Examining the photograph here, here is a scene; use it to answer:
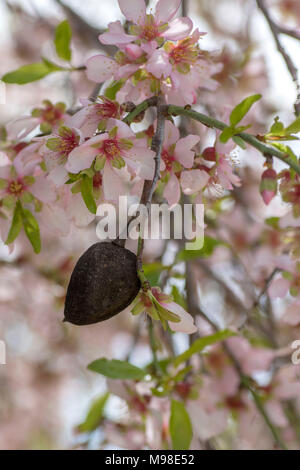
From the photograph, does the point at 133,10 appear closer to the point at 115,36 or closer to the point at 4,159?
the point at 115,36

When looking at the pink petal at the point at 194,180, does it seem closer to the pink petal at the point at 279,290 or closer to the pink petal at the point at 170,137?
the pink petal at the point at 170,137

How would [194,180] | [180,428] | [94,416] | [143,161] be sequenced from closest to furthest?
[143,161]
[194,180]
[180,428]
[94,416]

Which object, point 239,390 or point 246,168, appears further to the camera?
point 246,168

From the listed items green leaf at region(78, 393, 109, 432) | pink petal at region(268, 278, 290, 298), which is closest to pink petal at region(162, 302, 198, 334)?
pink petal at region(268, 278, 290, 298)

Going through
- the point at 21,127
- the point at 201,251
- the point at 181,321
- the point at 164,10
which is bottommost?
the point at 181,321

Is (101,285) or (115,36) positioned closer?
(101,285)

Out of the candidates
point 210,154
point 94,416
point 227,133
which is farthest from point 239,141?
point 94,416

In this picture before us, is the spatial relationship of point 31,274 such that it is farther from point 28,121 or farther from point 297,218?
point 297,218
